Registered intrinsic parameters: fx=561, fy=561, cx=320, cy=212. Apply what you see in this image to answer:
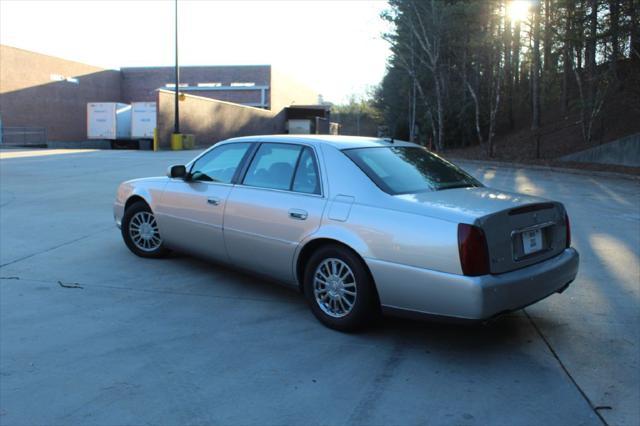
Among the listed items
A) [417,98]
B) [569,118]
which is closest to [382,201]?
[569,118]

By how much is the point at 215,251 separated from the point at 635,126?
2256cm

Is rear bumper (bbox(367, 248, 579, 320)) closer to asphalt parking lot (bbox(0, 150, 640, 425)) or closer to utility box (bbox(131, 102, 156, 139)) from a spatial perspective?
asphalt parking lot (bbox(0, 150, 640, 425))

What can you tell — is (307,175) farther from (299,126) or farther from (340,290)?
(299,126)

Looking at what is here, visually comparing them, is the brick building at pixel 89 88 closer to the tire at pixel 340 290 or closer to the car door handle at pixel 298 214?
the car door handle at pixel 298 214

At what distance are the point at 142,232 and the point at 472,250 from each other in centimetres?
407

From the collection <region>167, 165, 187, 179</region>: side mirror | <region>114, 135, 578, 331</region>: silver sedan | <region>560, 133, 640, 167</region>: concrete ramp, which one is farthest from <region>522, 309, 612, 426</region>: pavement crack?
<region>560, 133, 640, 167</region>: concrete ramp

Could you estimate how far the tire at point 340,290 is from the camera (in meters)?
4.17

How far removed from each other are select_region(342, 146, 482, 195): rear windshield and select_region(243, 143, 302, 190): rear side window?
1.85 feet

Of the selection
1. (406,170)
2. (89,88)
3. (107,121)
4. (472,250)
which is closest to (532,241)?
(472,250)

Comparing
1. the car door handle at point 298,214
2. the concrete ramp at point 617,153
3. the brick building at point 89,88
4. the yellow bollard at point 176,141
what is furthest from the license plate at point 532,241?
the brick building at point 89,88

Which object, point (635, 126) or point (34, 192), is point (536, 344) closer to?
point (34, 192)

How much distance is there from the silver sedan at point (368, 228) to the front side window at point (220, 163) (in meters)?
0.01

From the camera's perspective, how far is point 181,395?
340cm

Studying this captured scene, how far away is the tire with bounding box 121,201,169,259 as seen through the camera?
634cm
